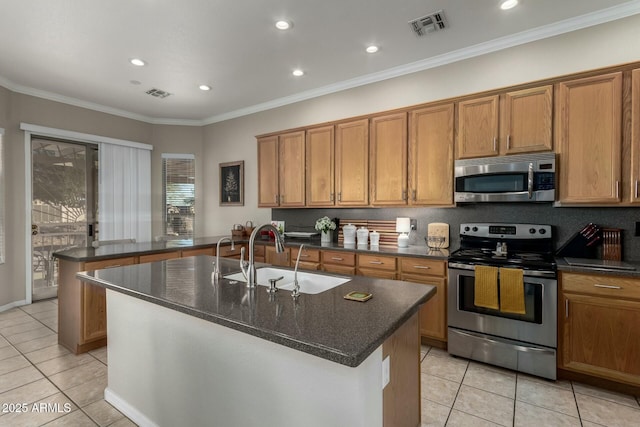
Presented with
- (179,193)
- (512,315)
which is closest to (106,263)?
(179,193)

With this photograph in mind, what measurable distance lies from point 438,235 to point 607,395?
5.64 ft

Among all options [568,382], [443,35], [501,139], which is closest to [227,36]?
[443,35]

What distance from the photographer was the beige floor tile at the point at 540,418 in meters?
1.95

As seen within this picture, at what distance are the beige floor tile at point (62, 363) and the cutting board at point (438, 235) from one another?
3410 mm

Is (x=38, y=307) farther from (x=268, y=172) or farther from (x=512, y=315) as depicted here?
(x=512, y=315)

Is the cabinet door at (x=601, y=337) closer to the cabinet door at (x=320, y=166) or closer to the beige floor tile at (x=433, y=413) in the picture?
the beige floor tile at (x=433, y=413)

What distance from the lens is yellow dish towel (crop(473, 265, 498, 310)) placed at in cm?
253

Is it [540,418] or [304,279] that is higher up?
[304,279]

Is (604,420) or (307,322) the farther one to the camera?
(604,420)

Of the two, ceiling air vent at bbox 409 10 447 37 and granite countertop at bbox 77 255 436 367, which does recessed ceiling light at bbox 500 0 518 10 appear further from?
granite countertop at bbox 77 255 436 367

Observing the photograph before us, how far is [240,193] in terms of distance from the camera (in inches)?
205

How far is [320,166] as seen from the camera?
4027 millimetres

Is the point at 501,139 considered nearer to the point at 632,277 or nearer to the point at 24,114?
the point at 632,277

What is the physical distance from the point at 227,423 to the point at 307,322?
29.7 inches
